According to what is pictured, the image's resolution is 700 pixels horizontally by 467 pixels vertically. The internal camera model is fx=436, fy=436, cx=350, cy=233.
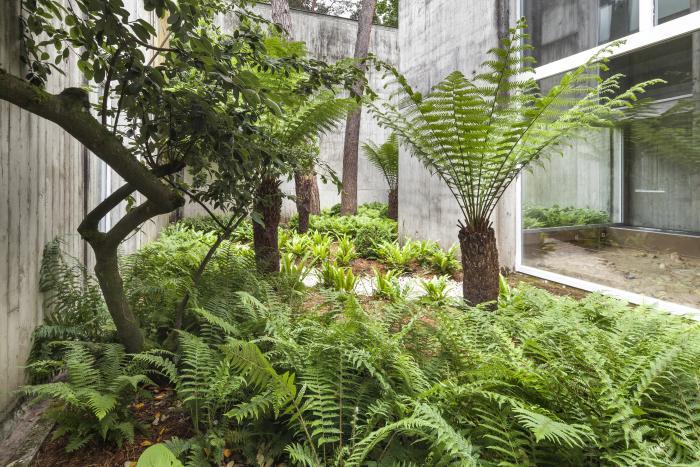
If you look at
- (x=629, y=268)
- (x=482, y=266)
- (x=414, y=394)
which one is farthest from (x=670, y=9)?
(x=414, y=394)

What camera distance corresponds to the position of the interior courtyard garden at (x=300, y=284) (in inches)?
51.9

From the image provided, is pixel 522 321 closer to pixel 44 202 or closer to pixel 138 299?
pixel 138 299

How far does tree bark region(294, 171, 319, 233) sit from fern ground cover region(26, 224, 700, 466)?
453cm

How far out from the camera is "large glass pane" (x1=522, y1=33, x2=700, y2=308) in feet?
10.4

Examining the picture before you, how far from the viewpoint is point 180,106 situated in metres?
1.66

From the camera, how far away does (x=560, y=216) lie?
424cm

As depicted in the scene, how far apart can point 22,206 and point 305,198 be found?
232 inches

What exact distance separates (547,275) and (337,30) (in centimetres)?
800

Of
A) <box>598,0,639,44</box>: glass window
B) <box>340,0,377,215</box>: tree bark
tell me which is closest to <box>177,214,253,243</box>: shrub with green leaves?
<box>340,0,377,215</box>: tree bark

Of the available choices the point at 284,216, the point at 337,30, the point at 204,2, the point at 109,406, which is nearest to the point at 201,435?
the point at 109,406

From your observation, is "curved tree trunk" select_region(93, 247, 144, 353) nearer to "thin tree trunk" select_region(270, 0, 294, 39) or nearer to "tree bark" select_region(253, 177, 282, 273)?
"tree bark" select_region(253, 177, 282, 273)

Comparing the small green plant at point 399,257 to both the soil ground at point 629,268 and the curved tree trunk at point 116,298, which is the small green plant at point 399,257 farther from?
the curved tree trunk at point 116,298

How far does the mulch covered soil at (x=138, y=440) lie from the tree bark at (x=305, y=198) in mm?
4483

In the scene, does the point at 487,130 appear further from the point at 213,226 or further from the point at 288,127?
the point at 213,226
